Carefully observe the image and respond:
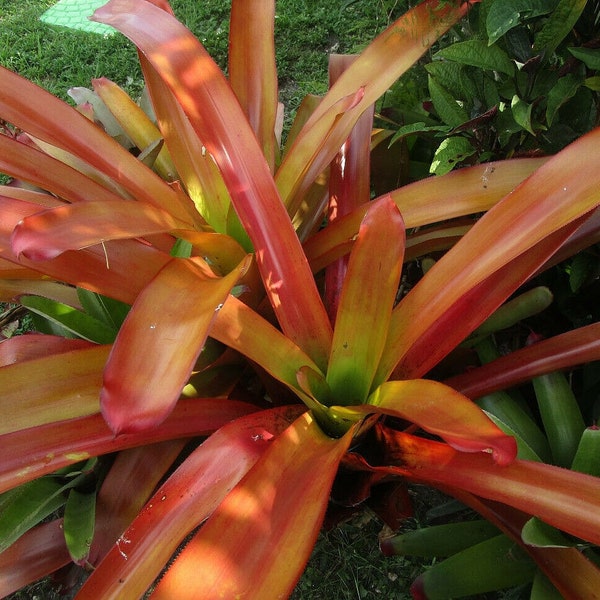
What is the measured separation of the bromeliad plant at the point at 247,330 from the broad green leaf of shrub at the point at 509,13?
192mm

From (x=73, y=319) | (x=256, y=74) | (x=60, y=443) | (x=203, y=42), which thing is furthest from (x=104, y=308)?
(x=203, y=42)

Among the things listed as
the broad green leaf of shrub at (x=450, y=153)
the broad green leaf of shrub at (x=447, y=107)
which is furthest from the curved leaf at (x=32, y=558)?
the broad green leaf of shrub at (x=447, y=107)

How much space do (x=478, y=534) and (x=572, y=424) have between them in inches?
10.7

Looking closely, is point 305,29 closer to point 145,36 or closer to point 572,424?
point 145,36

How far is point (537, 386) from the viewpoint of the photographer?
1.17 metres

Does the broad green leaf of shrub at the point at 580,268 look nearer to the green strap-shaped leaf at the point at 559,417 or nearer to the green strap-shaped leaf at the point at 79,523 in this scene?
the green strap-shaped leaf at the point at 559,417

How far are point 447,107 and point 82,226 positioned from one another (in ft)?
2.51

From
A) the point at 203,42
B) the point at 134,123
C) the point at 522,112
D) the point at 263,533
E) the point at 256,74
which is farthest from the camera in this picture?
the point at 203,42

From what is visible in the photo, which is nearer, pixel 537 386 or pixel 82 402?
pixel 82 402

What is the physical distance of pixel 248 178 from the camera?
3.44ft

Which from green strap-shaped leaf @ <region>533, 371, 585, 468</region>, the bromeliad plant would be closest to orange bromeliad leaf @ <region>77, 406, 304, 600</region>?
the bromeliad plant

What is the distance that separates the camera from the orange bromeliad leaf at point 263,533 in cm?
73

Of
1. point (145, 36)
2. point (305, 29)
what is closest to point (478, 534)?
point (145, 36)

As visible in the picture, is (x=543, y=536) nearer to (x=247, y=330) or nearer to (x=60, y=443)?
(x=247, y=330)
